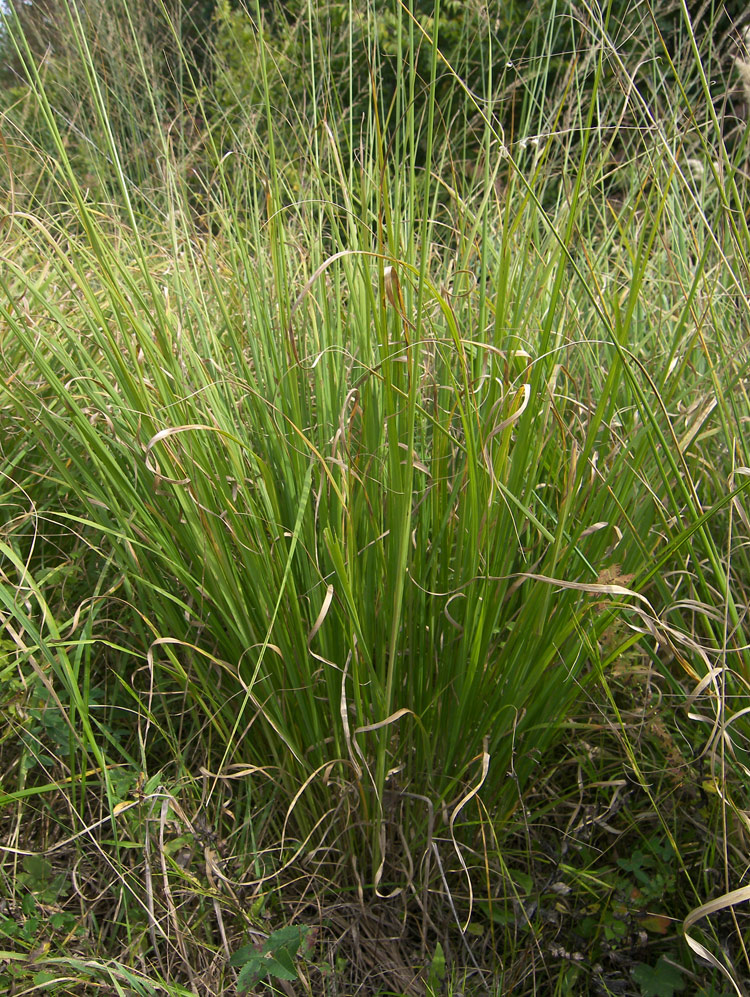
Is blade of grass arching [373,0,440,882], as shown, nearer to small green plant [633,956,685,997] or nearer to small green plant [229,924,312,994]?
small green plant [229,924,312,994]

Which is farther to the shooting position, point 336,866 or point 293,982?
point 336,866

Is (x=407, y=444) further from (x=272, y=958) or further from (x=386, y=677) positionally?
(x=272, y=958)

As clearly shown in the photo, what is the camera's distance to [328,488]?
45.3 inches

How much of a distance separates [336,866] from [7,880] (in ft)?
1.63

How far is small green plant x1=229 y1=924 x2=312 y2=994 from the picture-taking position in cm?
97

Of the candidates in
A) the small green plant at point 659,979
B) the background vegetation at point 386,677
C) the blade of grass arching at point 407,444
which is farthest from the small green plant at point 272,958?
the small green plant at point 659,979

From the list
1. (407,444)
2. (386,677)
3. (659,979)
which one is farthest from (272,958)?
(407,444)

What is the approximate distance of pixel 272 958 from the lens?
99 centimetres

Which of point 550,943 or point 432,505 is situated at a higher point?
point 432,505

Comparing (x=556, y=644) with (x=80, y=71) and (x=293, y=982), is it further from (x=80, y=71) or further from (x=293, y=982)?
(x=80, y=71)

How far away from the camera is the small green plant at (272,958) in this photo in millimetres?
966

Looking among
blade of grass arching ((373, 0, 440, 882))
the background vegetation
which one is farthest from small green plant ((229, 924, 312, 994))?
blade of grass arching ((373, 0, 440, 882))

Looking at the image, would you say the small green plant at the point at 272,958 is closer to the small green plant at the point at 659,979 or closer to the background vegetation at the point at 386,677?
the background vegetation at the point at 386,677

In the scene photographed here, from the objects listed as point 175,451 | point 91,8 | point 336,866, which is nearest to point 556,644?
point 336,866
